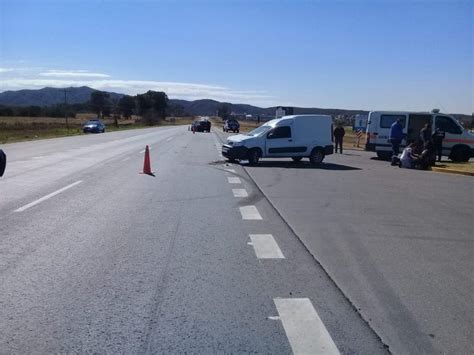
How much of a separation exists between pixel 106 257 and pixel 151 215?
3278 mm

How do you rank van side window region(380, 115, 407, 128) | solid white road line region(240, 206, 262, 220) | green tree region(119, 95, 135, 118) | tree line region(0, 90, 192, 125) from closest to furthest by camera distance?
1. solid white road line region(240, 206, 262, 220)
2. van side window region(380, 115, 407, 128)
3. tree line region(0, 90, 192, 125)
4. green tree region(119, 95, 135, 118)

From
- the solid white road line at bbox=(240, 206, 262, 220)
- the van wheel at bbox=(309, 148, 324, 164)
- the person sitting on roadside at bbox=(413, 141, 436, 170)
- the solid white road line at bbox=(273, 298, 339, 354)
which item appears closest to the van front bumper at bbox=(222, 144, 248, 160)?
the van wheel at bbox=(309, 148, 324, 164)

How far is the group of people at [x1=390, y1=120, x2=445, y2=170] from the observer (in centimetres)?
2274

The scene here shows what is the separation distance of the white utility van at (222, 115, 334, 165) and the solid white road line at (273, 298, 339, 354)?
17.6 meters

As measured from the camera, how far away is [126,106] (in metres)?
184

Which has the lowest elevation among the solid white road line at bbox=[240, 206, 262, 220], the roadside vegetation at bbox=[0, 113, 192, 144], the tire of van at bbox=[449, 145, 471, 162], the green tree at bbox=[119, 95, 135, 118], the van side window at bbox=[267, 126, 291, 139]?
the green tree at bbox=[119, 95, 135, 118]

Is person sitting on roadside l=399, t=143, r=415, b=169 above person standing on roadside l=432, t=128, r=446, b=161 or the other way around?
the other way around

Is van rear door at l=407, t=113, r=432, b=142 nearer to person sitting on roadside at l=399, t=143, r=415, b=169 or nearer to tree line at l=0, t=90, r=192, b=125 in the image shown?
person sitting on roadside at l=399, t=143, r=415, b=169

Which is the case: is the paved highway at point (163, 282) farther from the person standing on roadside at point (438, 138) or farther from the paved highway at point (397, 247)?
the person standing on roadside at point (438, 138)

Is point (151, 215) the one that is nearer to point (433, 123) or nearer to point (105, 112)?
point (433, 123)

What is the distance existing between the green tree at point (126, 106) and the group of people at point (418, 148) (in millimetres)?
165324

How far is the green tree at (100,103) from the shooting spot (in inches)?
7087

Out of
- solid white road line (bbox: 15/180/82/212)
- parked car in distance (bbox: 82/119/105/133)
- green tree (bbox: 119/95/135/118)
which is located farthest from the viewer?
green tree (bbox: 119/95/135/118)

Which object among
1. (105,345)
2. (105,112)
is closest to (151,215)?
(105,345)
